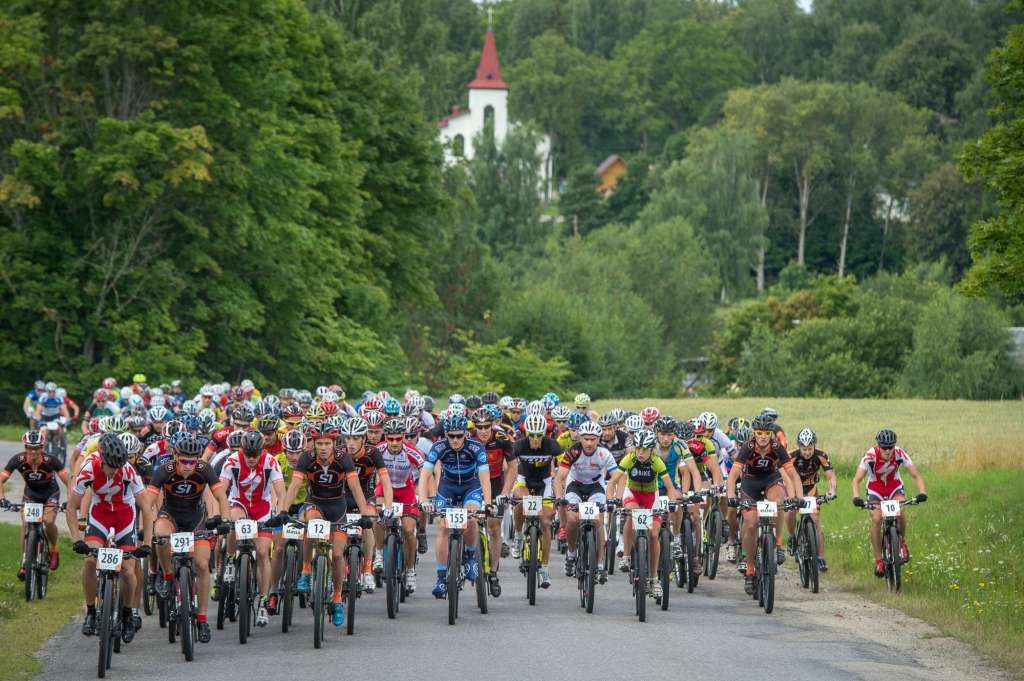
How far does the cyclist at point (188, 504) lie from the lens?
15867mm

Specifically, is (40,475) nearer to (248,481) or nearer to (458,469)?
(248,481)

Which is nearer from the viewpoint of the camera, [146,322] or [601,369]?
[146,322]

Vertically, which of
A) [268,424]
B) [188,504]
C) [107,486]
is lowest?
[188,504]

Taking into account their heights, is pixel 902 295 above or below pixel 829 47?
below

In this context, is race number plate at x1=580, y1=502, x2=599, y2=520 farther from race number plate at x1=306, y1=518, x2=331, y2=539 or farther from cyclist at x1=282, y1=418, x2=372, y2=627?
race number plate at x1=306, y1=518, x2=331, y2=539

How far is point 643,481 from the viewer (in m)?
18.9

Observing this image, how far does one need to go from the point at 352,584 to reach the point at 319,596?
954 mm

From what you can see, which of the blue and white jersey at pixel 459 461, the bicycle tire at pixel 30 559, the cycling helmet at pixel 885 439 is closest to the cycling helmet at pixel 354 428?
the blue and white jersey at pixel 459 461

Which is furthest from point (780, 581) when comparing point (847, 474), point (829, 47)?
point (829, 47)

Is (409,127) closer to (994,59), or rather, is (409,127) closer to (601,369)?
(601,369)

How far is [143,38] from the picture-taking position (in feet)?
150

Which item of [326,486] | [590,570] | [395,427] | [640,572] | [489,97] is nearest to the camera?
[326,486]

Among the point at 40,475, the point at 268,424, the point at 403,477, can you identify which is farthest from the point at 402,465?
the point at 40,475

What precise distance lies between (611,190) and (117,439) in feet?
388
